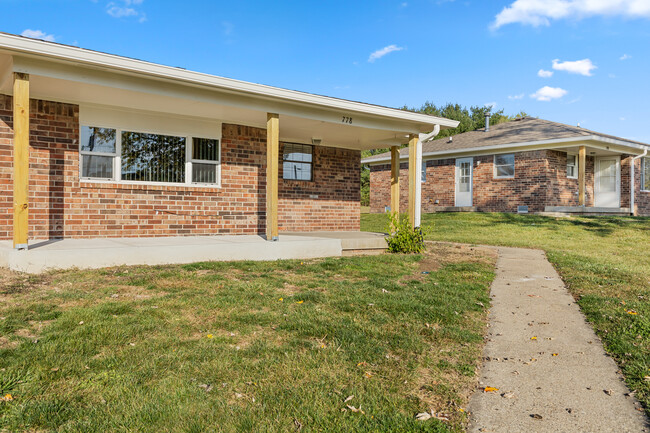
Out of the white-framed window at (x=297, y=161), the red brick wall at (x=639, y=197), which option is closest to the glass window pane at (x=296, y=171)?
the white-framed window at (x=297, y=161)

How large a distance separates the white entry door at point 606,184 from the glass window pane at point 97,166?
66.8 feet

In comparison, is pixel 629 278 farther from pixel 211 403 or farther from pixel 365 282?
pixel 211 403

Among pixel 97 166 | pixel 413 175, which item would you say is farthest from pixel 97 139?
pixel 413 175

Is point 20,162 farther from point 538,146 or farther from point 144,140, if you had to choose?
point 538,146

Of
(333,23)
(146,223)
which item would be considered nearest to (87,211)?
(146,223)

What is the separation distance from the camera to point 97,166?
27.2 feet

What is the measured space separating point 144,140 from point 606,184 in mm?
20119

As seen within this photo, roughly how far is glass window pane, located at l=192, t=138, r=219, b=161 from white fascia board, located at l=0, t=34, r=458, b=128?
2.41 m

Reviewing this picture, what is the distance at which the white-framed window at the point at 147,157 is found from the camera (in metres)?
8.23

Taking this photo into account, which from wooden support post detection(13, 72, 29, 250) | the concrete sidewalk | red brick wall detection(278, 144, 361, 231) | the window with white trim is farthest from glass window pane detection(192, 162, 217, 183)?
the concrete sidewalk

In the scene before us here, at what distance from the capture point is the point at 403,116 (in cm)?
920

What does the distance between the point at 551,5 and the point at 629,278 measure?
17944mm

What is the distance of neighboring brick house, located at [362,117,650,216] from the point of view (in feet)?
57.3

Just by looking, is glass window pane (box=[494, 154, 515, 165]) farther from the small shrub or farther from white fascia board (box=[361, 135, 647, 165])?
the small shrub
